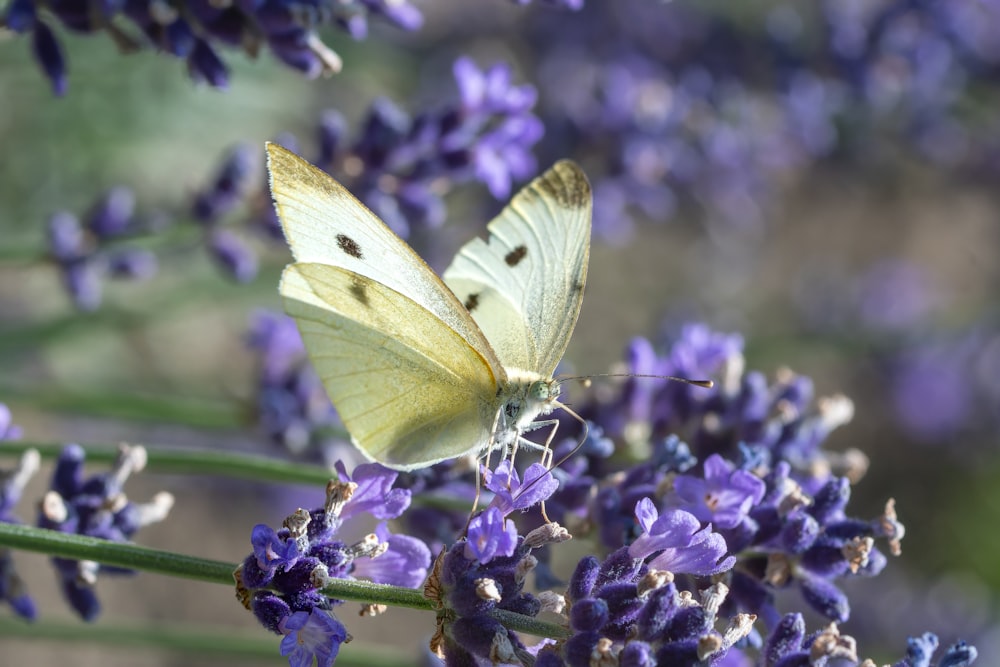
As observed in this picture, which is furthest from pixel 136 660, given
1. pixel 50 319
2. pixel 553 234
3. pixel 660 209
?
pixel 553 234

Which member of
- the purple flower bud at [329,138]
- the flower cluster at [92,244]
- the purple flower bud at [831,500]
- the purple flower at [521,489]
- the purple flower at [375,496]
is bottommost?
the purple flower at [375,496]

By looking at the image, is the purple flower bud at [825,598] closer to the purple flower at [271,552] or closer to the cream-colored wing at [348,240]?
the cream-colored wing at [348,240]

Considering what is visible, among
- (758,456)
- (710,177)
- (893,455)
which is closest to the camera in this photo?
(758,456)

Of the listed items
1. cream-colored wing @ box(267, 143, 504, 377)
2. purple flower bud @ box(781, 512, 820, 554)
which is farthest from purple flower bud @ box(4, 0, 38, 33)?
purple flower bud @ box(781, 512, 820, 554)

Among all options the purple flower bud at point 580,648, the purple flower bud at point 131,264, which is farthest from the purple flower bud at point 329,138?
the purple flower bud at point 580,648

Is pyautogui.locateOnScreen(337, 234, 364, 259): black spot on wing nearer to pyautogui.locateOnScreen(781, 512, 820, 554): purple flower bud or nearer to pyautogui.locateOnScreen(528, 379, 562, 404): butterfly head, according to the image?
pyautogui.locateOnScreen(528, 379, 562, 404): butterfly head

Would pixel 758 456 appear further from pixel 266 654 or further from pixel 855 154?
pixel 855 154

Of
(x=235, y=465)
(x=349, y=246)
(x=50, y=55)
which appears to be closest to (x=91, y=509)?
(x=235, y=465)
